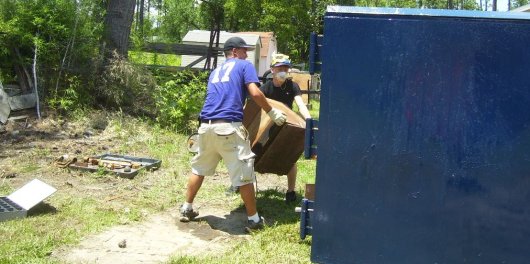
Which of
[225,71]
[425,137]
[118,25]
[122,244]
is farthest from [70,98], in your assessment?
[425,137]

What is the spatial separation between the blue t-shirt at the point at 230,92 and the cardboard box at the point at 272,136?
0.31m

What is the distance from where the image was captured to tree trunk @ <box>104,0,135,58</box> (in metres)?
10.6

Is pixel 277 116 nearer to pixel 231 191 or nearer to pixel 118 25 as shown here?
pixel 231 191

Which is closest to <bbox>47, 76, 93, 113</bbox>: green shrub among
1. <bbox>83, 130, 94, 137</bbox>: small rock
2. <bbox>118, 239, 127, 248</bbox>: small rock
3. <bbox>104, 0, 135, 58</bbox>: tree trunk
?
<bbox>83, 130, 94, 137</bbox>: small rock

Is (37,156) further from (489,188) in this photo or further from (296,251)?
(489,188)

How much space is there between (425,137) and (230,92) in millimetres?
2533

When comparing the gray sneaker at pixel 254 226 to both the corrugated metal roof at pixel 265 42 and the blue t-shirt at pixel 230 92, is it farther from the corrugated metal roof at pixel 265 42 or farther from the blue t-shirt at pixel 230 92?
the corrugated metal roof at pixel 265 42

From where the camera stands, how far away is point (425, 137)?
107 inches

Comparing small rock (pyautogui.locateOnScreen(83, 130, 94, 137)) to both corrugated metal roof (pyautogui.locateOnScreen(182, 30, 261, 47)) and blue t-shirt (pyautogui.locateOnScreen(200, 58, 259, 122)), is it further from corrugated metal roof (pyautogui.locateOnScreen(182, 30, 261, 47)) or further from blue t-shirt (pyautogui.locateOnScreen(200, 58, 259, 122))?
corrugated metal roof (pyautogui.locateOnScreen(182, 30, 261, 47))

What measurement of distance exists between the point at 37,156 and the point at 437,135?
241 inches

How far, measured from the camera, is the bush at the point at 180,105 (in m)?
9.91

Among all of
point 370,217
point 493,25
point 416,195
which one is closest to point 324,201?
point 370,217

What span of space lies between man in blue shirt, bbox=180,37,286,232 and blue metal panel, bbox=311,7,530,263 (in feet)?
6.83

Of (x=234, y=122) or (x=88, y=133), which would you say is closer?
(x=234, y=122)
